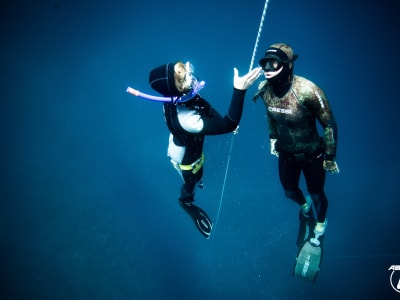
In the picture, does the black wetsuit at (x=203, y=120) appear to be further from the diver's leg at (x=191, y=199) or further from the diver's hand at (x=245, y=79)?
the diver's leg at (x=191, y=199)

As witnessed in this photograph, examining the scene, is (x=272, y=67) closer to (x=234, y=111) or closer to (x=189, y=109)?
(x=234, y=111)

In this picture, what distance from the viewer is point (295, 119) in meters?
2.57

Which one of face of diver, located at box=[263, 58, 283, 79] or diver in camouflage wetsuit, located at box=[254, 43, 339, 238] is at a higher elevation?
face of diver, located at box=[263, 58, 283, 79]

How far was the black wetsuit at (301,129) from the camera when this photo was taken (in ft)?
7.87

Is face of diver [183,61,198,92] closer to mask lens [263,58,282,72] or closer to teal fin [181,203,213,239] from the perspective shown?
mask lens [263,58,282,72]

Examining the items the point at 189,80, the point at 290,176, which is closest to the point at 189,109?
the point at 189,80

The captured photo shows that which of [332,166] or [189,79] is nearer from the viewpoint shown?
[189,79]

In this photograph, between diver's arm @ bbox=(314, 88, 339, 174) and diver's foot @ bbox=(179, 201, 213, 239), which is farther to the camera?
diver's foot @ bbox=(179, 201, 213, 239)

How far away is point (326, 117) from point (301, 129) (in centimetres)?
29

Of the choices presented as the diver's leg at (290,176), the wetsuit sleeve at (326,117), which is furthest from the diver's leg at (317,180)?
the wetsuit sleeve at (326,117)

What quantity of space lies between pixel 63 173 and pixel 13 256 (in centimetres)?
255

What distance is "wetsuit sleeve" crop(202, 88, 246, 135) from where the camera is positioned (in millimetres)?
2127

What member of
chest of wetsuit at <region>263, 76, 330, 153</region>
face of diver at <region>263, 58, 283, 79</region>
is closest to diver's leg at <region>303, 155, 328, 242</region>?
chest of wetsuit at <region>263, 76, 330, 153</region>

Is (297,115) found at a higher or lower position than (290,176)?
higher
